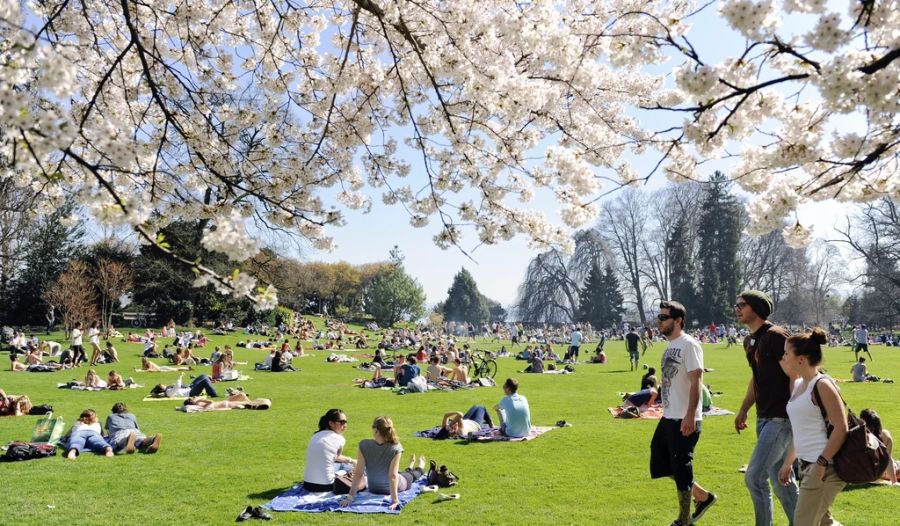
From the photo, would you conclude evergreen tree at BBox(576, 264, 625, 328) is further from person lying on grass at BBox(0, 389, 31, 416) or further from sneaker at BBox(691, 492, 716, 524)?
sneaker at BBox(691, 492, 716, 524)

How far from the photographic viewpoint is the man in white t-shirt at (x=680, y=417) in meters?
4.99

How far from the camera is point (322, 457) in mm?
7230

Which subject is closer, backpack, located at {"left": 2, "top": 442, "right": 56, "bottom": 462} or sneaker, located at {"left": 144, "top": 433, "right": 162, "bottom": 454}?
backpack, located at {"left": 2, "top": 442, "right": 56, "bottom": 462}

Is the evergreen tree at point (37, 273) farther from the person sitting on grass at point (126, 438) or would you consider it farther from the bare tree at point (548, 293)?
the bare tree at point (548, 293)

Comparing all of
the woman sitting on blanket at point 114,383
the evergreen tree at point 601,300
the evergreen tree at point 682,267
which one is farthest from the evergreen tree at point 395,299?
the woman sitting on blanket at point 114,383

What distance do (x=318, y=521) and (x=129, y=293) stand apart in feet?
136

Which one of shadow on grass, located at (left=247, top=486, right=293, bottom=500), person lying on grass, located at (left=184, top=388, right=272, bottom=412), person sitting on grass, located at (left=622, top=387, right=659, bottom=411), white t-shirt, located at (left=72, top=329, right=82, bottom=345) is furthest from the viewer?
white t-shirt, located at (left=72, top=329, right=82, bottom=345)

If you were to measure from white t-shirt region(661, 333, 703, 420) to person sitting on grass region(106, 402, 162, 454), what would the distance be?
24.4 ft

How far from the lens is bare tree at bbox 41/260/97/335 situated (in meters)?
29.1

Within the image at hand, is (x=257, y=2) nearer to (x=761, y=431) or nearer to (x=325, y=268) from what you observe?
(x=761, y=431)

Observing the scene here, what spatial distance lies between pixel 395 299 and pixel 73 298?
41.5 m

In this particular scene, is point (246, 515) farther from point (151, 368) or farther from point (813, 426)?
point (151, 368)

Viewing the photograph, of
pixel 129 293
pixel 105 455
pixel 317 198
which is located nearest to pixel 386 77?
pixel 317 198

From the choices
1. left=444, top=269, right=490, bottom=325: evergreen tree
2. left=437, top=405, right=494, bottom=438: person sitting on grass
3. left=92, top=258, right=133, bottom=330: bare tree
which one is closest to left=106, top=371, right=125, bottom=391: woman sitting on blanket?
left=437, top=405, right=494, bottom=438: person sitting on grass
